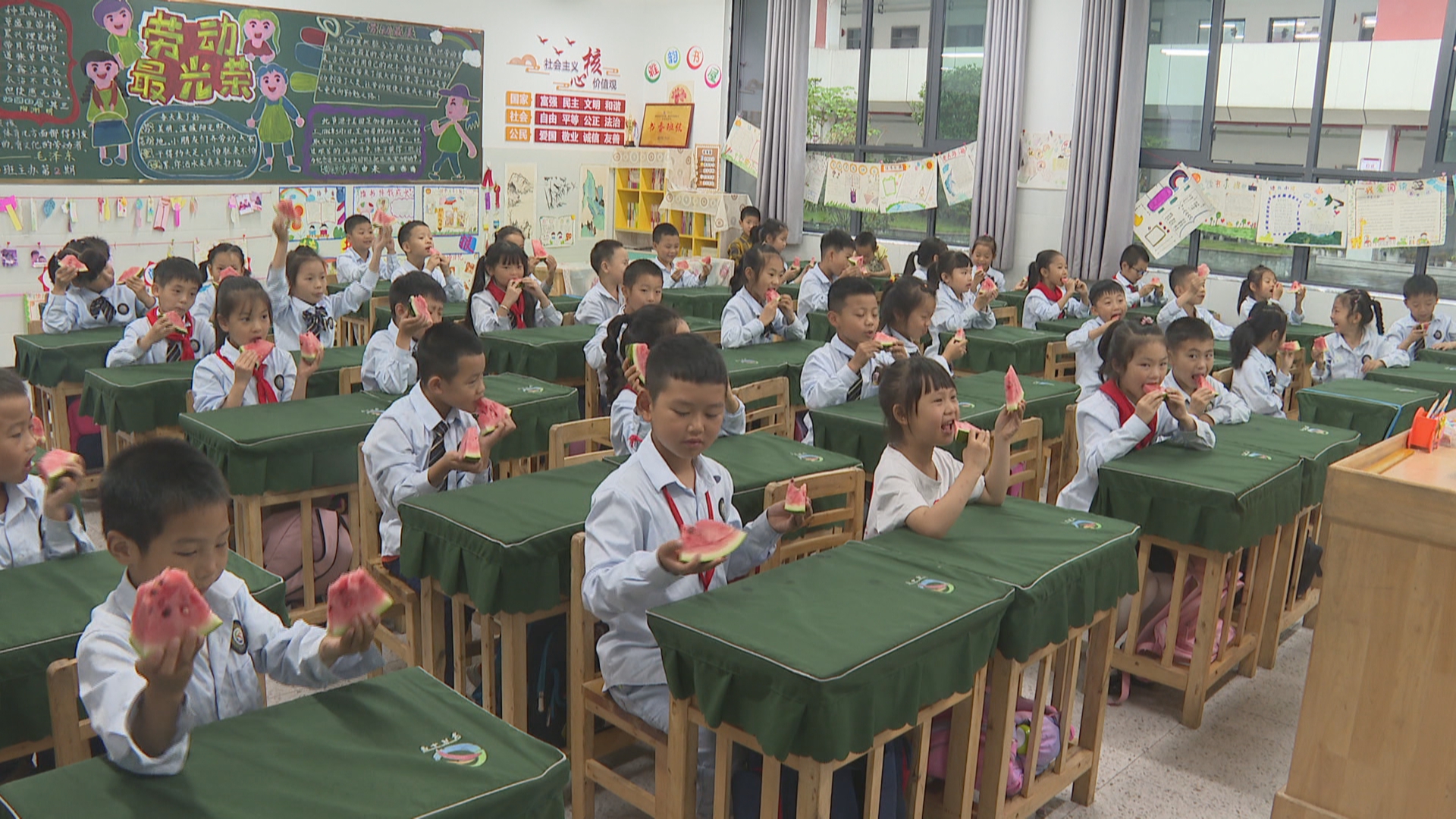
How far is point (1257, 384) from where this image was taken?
4.32m

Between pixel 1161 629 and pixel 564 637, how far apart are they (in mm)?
1704

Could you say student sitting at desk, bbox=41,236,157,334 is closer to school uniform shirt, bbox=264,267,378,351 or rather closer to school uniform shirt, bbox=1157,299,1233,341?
school uniform shirt, bbox=264,267,378,351

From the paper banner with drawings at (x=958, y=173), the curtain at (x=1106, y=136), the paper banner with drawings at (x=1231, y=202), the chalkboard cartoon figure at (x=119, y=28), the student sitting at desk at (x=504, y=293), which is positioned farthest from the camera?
the paper banner with drawings at (x=958, y=173)

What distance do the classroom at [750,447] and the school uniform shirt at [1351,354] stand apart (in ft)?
0.09

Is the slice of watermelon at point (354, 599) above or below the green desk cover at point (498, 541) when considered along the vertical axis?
above

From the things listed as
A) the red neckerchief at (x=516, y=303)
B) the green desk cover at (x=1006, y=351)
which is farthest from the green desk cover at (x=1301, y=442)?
the red neckerchief at (x=516, y=303)

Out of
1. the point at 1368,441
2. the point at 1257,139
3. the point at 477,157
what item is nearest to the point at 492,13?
the point at 477,157

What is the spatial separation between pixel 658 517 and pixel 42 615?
1094 mm

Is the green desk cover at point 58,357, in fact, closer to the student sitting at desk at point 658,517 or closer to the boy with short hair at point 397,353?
the boy with short hair at point 397,353

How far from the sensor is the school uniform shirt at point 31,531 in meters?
2.18

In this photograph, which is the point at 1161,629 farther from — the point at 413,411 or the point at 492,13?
the point at 492,13

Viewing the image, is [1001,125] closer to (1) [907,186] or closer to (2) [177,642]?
(1) [907,186]

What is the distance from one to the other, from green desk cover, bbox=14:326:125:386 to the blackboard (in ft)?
10.0

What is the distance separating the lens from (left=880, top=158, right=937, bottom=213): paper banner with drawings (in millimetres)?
8891
